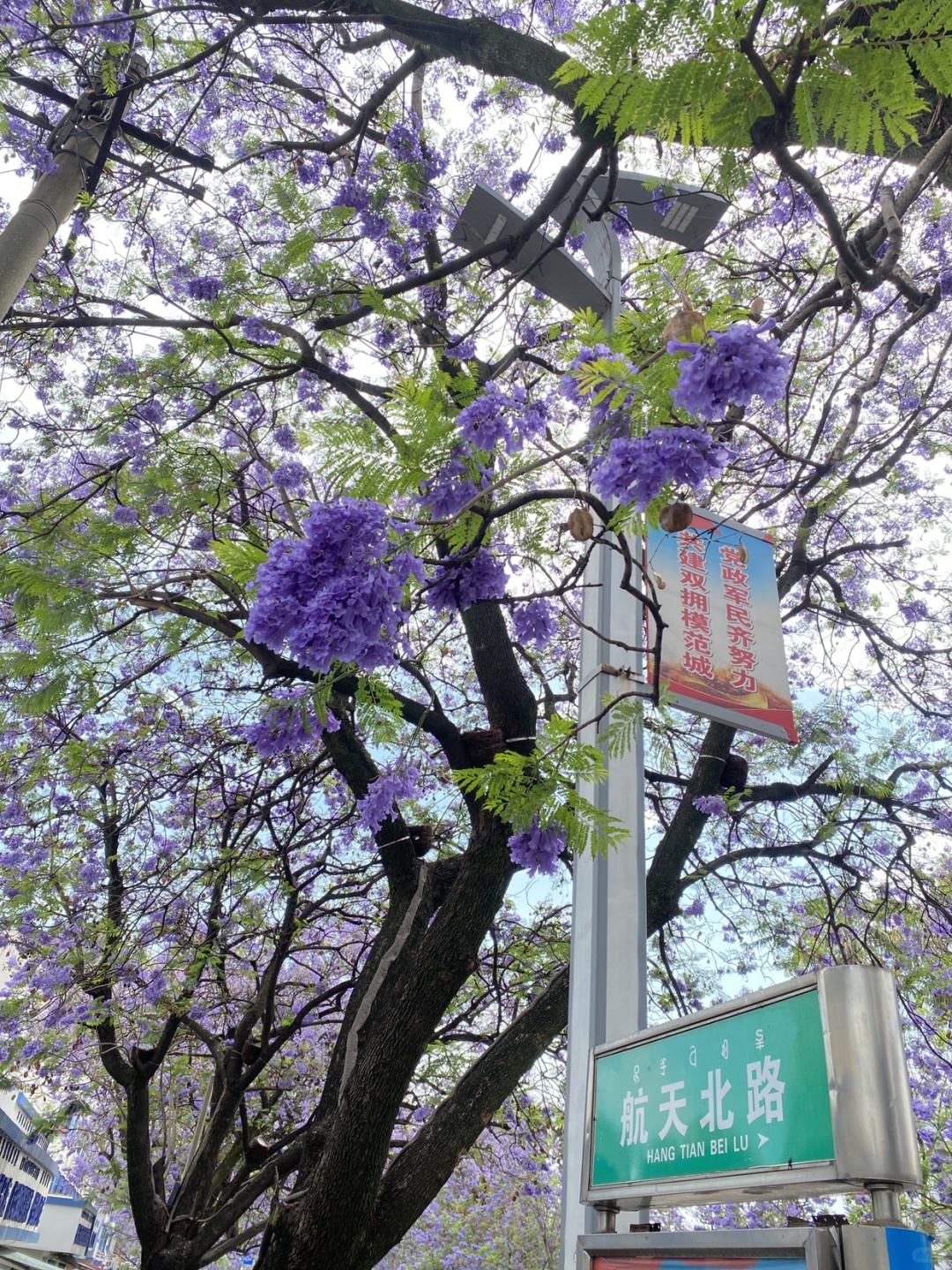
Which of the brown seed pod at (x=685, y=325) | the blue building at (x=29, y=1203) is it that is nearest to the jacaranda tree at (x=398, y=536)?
the brown seed pod at (x=685, y=325)

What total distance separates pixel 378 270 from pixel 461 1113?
174 inches

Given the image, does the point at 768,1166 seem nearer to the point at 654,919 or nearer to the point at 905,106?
the point at 905,106

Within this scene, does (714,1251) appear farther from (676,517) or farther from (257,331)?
(257,331)

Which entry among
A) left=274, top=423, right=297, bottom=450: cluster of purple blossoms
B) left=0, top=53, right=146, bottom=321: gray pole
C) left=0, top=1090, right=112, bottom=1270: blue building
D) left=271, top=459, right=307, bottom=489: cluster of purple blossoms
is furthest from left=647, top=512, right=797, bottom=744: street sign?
left=0, top=1090, right=112, bottom=1270: blue building

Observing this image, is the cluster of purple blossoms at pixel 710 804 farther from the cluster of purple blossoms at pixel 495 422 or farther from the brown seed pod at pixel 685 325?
the brown seed pod at pixel 685 325

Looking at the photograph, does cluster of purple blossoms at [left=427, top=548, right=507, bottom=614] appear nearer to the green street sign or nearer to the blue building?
the green street sign

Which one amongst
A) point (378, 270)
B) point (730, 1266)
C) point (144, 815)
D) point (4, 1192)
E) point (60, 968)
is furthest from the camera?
point (4, 1192)

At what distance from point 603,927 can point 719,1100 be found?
108 cm

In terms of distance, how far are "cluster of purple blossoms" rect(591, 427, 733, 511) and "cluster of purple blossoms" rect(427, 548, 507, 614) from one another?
78cm

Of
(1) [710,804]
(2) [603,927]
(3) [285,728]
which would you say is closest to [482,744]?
(1) [710,804]

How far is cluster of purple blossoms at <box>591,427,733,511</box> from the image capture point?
1.70m

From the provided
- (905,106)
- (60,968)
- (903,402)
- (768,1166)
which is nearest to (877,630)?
(903,402)

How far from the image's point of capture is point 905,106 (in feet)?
4.70

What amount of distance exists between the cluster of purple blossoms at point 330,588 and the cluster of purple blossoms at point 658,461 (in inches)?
19.1
